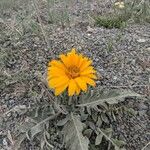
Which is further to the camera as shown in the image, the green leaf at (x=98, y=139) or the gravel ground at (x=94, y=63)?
the gravel ground at (x=94, y=63)

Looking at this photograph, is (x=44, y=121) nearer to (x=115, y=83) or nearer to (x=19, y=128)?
(x=19, y=128)

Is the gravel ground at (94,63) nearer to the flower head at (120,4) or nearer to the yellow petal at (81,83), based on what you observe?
the flower head at (120,4)

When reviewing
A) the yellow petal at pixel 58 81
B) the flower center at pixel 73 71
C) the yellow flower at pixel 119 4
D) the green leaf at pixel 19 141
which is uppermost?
the yellow petal at pixel 58 81

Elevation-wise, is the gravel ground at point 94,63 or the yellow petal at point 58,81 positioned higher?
the yellow petal at point 58,81

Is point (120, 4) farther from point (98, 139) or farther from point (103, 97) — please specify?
point (98, 139)

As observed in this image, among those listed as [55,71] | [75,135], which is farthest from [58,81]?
[75,135]

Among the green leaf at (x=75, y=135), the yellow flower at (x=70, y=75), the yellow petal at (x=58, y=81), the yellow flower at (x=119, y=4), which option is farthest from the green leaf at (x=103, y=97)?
the yellow flower at (x=119, y=4)

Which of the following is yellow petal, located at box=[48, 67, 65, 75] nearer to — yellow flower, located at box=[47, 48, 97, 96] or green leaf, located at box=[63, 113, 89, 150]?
yellow flower, located at box=[47, 48, 97, 96]
